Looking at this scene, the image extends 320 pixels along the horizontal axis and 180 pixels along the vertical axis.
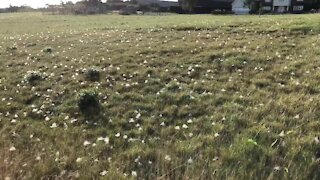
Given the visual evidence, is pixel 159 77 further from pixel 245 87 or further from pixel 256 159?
pixel 256 159

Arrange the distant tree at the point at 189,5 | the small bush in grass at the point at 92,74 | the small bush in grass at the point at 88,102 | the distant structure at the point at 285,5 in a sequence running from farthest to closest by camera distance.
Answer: the distant tree at the point at 189,5, the distant structure at the point at 285,5, the small bush in grass at the point at 92,74, the small bush in grass at the point at 88,102

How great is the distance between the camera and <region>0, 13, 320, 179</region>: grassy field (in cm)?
663

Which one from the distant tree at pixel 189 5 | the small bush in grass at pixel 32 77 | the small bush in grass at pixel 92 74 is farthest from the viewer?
the distant tree at pixel 189 5

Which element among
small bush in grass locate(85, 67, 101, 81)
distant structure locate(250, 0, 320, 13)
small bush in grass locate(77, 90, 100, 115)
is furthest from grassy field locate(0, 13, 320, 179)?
distant structure locate(250, 0, 320, 13)

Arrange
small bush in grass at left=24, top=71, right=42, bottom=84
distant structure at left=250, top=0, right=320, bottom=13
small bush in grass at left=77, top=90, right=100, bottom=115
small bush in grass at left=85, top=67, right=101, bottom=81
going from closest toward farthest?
1. small bush in grass at left=77, top=90, right=100, bottom=115
2. small bush in grass at left=85, top=67, right=101, bottom=81
3. small bush in grass at left=24, top=71, right=42, bottom=84
4. distant structure at left=250, top=0, right=320, bottom=13

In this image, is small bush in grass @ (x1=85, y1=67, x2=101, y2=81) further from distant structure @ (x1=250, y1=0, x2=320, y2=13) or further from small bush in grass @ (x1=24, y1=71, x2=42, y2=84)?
distant structure @ (x1=250, y1=0, x2=320, y2=13)

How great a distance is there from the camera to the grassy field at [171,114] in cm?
663

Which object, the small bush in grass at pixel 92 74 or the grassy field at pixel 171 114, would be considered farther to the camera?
the small bush in grass at pixel 92 74

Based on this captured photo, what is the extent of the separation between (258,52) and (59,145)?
777cm

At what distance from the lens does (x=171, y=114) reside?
8938mm

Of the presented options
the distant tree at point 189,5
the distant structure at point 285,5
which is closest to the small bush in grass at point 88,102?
the distant structure at point 285,5

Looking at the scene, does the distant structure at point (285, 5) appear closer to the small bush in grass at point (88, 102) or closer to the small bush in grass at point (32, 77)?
the small bush in grass at point (32, 77)

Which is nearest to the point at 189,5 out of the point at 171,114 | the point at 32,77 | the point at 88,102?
the point at 32,77

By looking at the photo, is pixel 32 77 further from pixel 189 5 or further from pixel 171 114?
pixel 189 5
